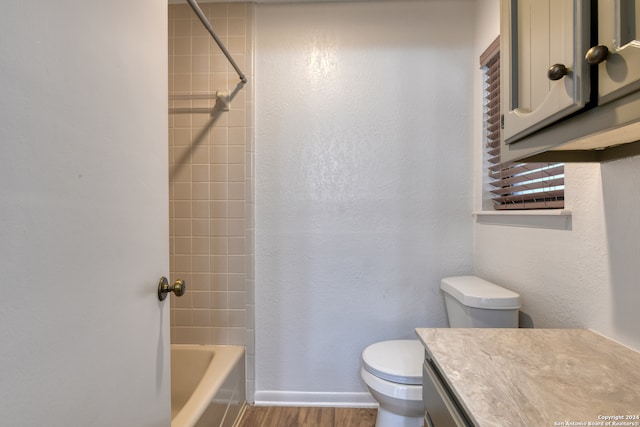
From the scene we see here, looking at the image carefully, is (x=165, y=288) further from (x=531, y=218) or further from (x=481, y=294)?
(x=531, y=218)

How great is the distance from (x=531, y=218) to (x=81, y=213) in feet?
4.98

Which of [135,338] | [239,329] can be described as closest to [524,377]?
[135,338]

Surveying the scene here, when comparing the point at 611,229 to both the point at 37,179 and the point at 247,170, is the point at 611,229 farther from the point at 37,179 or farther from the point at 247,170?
the point at 247,170

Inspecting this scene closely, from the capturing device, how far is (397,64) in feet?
6.01

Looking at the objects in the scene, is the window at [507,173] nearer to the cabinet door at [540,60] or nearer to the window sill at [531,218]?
the window sill at [531,218]

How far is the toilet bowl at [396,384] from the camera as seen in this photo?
4.19 feet

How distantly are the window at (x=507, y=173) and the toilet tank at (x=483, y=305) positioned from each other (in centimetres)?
41

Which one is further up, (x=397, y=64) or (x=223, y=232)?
(x=397, y=64)

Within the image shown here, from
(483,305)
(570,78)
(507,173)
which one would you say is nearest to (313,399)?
(483,305)

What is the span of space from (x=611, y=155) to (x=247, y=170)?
160cm

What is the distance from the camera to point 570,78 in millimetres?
630

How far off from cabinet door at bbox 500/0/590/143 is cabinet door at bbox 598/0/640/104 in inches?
1.2

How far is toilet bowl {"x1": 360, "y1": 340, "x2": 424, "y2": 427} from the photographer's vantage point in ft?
4.19

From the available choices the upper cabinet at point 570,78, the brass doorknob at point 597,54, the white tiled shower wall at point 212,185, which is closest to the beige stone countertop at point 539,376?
the upper cabinet at point 570,78
